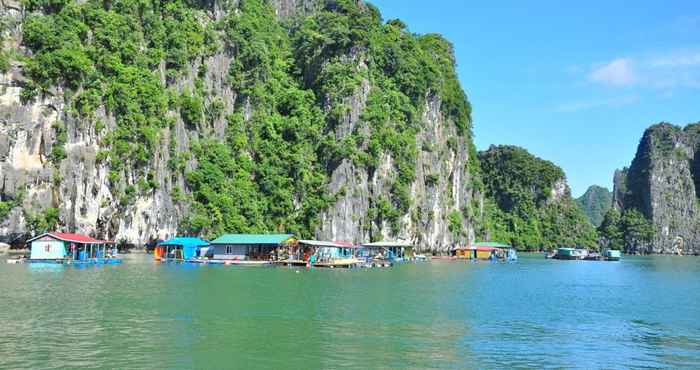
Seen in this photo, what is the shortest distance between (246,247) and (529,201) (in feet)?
328

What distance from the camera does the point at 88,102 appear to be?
203ft

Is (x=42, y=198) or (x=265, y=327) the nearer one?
(x=265, y=327)

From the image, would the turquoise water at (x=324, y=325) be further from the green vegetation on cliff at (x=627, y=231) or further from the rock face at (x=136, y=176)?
the green vegetation on cliff at (x=627, y=231)

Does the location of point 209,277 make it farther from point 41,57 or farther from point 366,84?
point 366,84

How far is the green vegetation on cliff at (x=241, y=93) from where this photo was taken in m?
64.4

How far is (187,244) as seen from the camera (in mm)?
63219

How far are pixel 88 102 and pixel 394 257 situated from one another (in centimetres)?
3887

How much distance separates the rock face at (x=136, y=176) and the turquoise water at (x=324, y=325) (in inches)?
843

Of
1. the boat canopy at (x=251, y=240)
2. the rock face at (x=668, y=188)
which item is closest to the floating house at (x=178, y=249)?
the boat canopy at (x=251, y=240)

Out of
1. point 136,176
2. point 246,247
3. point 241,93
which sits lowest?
point 246,247

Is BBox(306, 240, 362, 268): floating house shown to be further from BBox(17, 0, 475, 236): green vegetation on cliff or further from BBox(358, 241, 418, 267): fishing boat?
BBox(17, 0, 475, 236): green vegetation on cliff

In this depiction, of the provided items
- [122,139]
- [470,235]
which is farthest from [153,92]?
[470,235]

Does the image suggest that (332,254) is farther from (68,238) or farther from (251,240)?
(68,238)

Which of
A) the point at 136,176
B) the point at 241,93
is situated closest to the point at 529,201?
the point at 241,93
